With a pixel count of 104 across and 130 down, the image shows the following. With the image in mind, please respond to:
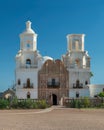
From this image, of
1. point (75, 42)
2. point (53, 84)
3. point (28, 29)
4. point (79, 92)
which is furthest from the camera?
point (75, 42)

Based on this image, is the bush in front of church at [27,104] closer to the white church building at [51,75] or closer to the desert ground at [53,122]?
the white church building at [51,75]

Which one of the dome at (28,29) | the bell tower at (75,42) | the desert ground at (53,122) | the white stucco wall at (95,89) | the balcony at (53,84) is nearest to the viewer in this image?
the desert ground at (53,122)

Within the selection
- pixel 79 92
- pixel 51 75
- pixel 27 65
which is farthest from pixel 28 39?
pixel 79 92

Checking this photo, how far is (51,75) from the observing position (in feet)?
188

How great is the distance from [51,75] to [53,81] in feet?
3.30

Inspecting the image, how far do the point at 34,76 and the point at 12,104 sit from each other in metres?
11.6

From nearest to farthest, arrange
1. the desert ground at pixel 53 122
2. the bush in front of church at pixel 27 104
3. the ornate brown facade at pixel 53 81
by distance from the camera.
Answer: the desert ground at pixel 53 122
the bush in front of church at pixel 27 104
the ornate brown facade at pixel 53 81

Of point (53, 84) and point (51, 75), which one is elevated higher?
point (51, 75)

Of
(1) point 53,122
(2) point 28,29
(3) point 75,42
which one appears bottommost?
(1) point 53,122

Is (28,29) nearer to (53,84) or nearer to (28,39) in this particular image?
(28,39)

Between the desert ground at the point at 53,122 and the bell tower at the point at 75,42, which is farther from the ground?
the bell tower at the point at 75,42

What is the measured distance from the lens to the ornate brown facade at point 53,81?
187ft

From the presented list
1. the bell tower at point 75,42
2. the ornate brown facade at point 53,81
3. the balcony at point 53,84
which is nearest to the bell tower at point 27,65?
the ornate brown facade at point 53,81

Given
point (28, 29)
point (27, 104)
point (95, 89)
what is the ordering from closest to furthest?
point (27, 104) < point (95, 89) < point (28, 29)
